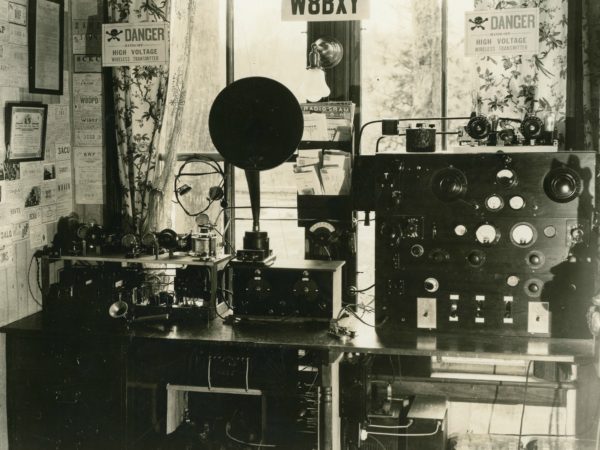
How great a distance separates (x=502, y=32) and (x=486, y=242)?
1.10m

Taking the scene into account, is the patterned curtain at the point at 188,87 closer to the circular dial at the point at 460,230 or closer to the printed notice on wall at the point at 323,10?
the printed notice on wall at the point at 323,10

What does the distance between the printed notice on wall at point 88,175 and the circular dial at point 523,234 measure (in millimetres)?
2334

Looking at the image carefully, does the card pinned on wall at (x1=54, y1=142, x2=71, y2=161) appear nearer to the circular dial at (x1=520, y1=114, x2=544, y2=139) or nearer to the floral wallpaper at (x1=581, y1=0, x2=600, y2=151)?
the circular dial at (x1=520, y1=114, x2=544, y2=139)

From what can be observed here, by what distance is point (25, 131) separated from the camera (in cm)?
409

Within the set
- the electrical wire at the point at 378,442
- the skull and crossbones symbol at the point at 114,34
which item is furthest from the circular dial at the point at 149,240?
the electrical wire at the point at 378,442

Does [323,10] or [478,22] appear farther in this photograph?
[323,10]

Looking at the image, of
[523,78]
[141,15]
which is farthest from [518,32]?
A: [141,15]

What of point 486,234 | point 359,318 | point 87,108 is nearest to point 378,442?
point 359,318

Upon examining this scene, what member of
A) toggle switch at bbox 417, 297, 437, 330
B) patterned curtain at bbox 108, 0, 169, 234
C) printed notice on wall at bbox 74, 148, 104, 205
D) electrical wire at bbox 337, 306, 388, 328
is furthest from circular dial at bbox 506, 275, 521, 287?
printed notice on wall at bbox 74, 148, 104, 205

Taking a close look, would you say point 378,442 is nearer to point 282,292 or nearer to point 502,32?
point 282,292

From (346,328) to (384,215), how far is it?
57 cm

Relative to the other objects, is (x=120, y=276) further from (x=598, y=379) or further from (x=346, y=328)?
(x=598, y=379)

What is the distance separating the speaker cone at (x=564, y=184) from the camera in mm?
3602

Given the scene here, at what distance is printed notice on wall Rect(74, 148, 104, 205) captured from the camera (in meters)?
4.64
